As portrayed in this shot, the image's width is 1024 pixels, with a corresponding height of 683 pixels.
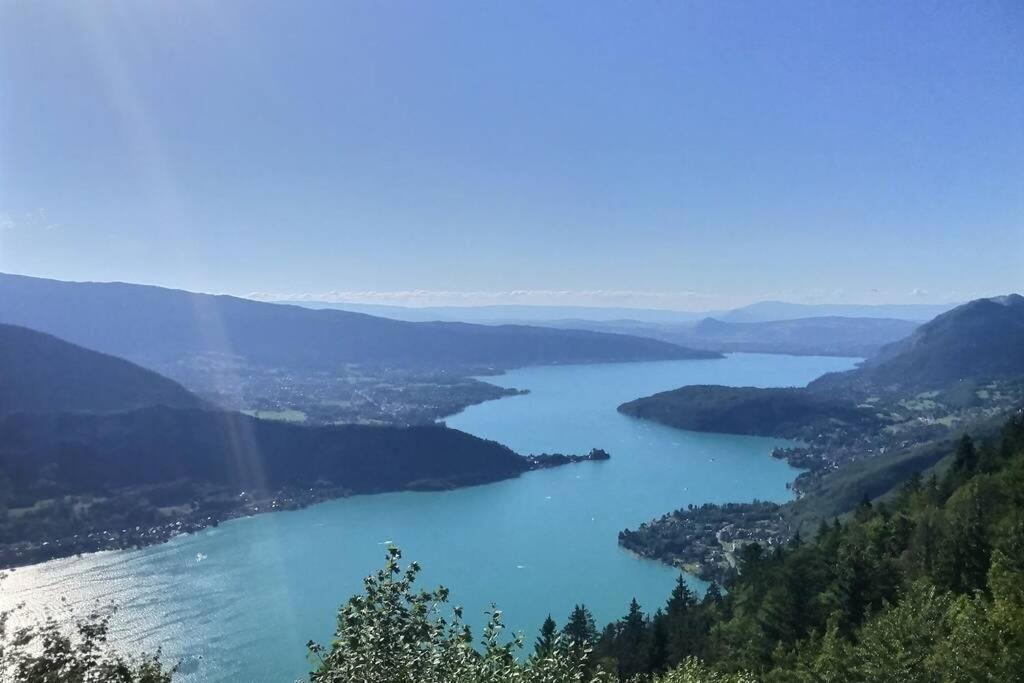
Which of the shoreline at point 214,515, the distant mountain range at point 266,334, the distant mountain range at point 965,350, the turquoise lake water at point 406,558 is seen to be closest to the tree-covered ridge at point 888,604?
the turquoise lake water at point 406,558

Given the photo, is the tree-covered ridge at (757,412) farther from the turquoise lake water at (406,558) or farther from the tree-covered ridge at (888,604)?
the tree-covered ridge at (888,604)

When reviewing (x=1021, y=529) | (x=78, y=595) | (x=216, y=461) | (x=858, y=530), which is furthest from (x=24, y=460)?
(x=1021, y=529)

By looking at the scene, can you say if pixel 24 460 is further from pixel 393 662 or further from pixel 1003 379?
pixel 1003 379

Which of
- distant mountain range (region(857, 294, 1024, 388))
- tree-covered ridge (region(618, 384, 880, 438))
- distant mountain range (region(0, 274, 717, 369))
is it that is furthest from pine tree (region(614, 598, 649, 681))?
distant mountain range (region(0, 274, 717, 369))

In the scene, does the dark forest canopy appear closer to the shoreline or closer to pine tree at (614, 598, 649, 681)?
pine tree at (614, 598, 649, 681)

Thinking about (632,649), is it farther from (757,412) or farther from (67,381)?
(757,412)

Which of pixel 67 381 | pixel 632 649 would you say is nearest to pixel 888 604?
pixel 632 649
